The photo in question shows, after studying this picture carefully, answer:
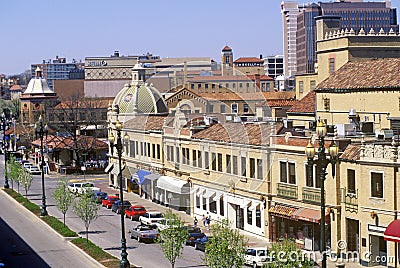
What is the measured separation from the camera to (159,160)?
6844 centimetres

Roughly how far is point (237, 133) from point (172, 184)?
31.7 feet

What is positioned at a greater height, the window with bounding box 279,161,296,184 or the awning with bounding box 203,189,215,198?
the window with bounding box 279,161,296,184

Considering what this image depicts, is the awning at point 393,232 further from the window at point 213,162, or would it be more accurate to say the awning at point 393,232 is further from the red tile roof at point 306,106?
the red tile roof at point 306,106

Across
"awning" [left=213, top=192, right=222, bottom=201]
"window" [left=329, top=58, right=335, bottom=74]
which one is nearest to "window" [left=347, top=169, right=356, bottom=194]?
"awning" [left=213, top=192, right=222, bottom=201]

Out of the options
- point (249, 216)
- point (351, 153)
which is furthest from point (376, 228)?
point (249, 216)

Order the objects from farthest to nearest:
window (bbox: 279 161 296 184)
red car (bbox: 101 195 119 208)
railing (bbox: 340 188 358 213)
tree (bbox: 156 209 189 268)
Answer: red car (bbox: 101 195 119 208)
window (bbox: 279 161 296 184)
railing (bbox: 340 188 358 213)
tree (bbox: 156 209 189 268)

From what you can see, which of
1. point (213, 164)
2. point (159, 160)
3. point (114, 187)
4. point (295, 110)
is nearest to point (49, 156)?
point (114, 187)

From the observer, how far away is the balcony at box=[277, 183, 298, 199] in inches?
1833

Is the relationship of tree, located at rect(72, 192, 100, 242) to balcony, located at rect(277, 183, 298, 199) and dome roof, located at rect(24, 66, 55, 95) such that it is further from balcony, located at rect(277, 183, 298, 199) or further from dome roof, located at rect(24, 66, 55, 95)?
dome roof, located at rect(24, 66, 55, 95)

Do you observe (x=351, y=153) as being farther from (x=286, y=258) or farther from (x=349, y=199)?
(x=286, y=258)

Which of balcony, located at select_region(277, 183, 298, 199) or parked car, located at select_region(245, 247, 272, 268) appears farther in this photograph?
balcony, located at select_region(277, 183, 298, 199)

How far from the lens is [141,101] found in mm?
83688

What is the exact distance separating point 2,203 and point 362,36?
34460 millimetres

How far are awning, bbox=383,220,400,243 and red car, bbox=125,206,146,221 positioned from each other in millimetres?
24809
